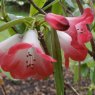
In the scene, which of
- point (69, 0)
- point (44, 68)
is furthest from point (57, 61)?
point (69, 0)

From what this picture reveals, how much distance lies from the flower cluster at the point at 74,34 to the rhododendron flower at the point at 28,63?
48mm

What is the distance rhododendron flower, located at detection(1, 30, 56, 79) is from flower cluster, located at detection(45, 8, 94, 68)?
0.16ft

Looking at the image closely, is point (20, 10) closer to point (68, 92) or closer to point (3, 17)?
point (68, 92)

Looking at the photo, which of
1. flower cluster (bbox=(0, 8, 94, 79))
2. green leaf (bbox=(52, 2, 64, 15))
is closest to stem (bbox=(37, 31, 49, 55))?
flower cluster (bbox=(0, 8, 94, 79))

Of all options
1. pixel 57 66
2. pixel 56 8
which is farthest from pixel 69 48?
pixel 56 8

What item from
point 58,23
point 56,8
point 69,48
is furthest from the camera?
point 56,8

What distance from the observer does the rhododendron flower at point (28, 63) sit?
0.67 metres

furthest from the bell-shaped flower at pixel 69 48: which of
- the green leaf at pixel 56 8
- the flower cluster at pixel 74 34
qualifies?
the green leaf at pixel 56 8

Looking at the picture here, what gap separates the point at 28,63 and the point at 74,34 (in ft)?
0.43

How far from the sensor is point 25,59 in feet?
2.42

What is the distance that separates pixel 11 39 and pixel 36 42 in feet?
0.20

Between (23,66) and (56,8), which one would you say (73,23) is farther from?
(56,8)

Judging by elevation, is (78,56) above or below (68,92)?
above

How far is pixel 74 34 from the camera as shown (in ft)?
2.07
